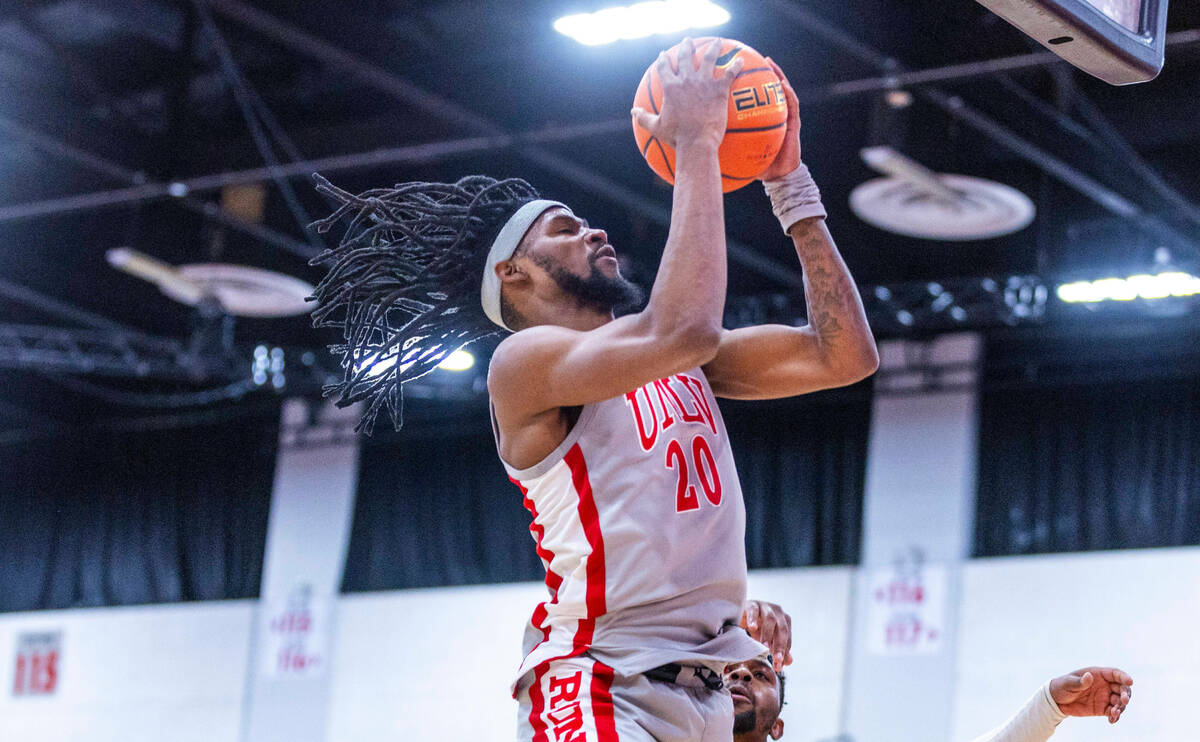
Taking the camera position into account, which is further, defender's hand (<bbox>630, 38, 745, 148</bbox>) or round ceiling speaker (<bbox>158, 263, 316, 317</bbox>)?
round ceiling speaker (<bbox>158, 263, 316, 317</bbox>)

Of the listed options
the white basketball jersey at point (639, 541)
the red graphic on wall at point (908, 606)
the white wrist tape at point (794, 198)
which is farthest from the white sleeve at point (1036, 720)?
the red graphic on wall at point (908, 606)

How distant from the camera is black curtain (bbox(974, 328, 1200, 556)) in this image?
1055cm

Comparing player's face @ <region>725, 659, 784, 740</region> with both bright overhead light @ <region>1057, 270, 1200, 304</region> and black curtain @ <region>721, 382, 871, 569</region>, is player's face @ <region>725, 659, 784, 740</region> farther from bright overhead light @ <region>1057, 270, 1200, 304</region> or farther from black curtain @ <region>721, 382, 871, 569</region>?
black curtain @ <region>721, 382, 871, 569</region>

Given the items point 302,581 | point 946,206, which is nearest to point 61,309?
point 302,581

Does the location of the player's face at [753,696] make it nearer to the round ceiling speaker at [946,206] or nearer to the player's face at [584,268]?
the player's face at [584,268]

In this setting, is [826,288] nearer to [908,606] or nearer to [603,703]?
[603,703]

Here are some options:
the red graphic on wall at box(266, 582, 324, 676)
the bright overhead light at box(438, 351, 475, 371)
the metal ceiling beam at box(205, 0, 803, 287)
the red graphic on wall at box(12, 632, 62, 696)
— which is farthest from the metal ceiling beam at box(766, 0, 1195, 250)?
the red graphic on wall at box(12, 632, 62, 696)

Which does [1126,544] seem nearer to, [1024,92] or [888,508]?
[888,508]

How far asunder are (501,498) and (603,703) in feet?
35.0

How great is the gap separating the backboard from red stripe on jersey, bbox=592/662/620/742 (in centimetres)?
147

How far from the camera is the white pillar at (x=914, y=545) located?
11.0 metres

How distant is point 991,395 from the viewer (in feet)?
37.7

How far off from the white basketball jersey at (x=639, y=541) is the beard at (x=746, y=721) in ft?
1.60

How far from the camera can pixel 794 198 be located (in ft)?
9.80
